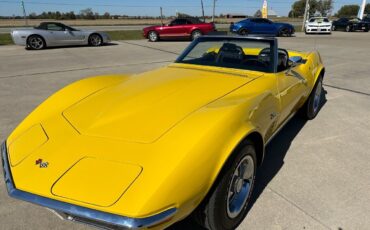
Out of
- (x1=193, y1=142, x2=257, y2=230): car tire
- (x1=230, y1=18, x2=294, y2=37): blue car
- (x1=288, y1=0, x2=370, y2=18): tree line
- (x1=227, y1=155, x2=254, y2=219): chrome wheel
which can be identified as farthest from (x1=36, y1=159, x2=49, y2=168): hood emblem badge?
(x1=288, y1=0, x2=370, y2=18): tree line

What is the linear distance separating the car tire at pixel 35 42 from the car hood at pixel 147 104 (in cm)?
1215

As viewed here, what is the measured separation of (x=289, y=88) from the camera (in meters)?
3.55

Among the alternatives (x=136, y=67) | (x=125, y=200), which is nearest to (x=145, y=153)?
(x=125, y=200)

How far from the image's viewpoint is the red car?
18406 millimetres

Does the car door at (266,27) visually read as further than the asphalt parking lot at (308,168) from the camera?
Yes

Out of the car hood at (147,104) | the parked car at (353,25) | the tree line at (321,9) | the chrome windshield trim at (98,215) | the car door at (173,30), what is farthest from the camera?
the tree line at (321,9)

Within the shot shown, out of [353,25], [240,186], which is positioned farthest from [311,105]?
[353,25]

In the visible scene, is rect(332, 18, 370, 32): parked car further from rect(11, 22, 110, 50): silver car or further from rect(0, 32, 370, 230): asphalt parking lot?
rect(0, 32, 370, 230): asphalt parking lot

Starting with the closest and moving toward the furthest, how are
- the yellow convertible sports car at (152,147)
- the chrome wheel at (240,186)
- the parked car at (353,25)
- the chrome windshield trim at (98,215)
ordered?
the chrome windshield trim at (98,215), the yellow convertible sports car at (152,147), the chrome wheel at (240,186), the parked car at (353,25)

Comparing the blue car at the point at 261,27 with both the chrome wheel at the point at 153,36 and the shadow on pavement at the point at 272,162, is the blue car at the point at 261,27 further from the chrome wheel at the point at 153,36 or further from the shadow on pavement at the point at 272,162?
the shadow on pavement at the point at 272,162

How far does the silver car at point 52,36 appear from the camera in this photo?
44.6ft

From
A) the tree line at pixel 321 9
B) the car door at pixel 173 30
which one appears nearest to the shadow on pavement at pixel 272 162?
the car door at pixel 173 30

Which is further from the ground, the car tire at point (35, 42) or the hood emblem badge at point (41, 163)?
the hood emblem badge at point (41, 163)

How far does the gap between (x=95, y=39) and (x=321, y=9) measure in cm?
6620
